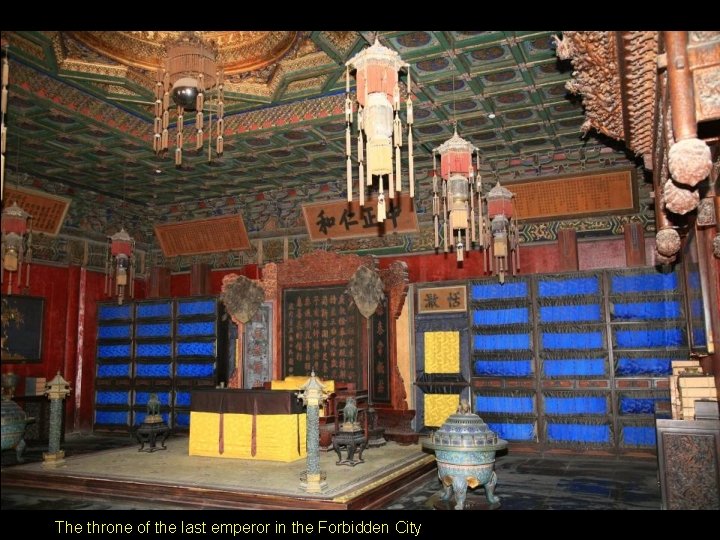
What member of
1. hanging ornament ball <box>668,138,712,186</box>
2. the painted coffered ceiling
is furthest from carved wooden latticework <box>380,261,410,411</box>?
hanging ornament ball <box>668,138,712,186</box>

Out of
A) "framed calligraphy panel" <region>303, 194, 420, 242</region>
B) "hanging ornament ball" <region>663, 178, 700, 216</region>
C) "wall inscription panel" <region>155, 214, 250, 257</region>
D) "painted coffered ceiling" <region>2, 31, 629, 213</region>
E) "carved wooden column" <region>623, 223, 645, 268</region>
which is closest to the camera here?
"hanging ornament ball" <region>663, 178, 700, 216</region>

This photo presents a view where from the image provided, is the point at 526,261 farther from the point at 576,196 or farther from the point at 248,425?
the point at 248,425

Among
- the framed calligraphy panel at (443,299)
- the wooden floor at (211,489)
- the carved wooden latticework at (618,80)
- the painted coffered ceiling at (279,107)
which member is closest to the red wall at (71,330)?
the painted coffered ceiling at (279,107)

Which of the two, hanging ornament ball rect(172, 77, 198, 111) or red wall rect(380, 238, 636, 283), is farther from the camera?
red wall rect(380, 238, 636, 283)

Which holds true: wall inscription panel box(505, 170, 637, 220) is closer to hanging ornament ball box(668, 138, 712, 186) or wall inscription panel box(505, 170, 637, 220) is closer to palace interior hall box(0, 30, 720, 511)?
palace interior hall box(0, 30, 720, 511)

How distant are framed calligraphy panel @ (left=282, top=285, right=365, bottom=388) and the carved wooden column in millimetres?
3801

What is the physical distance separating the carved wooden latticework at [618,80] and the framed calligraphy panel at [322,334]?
470 centimetres

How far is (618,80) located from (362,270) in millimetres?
5086

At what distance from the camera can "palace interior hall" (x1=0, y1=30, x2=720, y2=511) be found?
4.51 m

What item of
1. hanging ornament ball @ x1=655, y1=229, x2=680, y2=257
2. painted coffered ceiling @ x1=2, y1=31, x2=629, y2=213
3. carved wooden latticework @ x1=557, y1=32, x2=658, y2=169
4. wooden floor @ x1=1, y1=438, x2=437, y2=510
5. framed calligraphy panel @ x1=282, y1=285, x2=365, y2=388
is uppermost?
painted coffered ceiling @ x1=2, y1=31, x2=629, y2=213

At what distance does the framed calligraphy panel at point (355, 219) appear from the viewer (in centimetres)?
900

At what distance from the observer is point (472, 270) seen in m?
8.73

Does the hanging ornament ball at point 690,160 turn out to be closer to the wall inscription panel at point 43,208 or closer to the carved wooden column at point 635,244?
the carved wooden column at point 635,244

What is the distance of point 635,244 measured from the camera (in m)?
7.76
